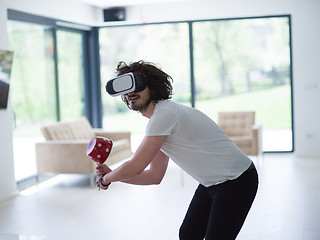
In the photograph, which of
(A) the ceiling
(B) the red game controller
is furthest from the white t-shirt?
(A) the ceiling

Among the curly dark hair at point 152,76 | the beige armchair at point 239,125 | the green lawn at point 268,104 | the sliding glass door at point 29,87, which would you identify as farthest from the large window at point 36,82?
the curly dark hair at point 152,76

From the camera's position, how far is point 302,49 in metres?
7.89

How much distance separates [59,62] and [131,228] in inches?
162

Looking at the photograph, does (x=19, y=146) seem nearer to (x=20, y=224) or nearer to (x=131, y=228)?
(x=20, y=224)

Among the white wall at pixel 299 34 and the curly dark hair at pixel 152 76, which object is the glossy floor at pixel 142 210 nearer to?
the white wall at pixel 299 34

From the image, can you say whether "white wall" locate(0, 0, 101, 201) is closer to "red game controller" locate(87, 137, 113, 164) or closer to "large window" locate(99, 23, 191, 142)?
"large window" locate(99, 23, 191, 142)

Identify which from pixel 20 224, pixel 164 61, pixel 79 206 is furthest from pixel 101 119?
pixel 20 224

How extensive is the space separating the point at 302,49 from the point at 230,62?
1.29 m

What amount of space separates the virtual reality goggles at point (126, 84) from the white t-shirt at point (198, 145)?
4.8 inches

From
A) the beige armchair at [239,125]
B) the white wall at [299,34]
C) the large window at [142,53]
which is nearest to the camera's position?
the beige armchair at [239,125]

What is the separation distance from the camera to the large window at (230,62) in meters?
8.34

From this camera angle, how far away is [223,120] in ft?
25.3

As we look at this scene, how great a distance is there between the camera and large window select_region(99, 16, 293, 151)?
8.34 m

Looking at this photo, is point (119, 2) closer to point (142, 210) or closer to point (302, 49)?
point (302, 49)
